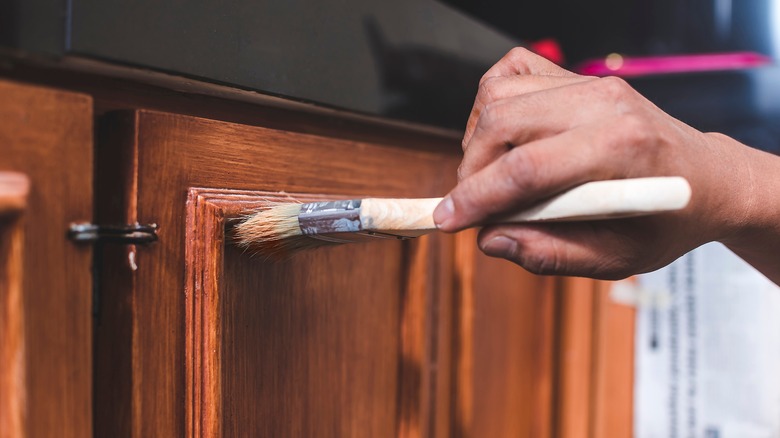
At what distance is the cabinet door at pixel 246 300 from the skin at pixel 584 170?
0.42ft

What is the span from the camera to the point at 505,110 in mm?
370

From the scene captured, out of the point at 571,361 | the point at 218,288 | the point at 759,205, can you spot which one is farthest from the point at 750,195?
the point at 571,361

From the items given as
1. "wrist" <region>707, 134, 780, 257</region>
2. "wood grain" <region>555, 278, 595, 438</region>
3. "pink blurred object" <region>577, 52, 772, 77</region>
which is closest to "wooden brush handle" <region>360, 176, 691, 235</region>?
"wrist" <region>707, 134, 780, 257</region>

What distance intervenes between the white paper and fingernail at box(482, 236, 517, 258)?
3.04 ft

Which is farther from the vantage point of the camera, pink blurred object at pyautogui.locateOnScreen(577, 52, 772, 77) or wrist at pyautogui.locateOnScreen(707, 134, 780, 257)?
pink blurred object at pyautogui.locateOnScreen(577, 52, 772, 77)

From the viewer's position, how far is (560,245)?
0.37m

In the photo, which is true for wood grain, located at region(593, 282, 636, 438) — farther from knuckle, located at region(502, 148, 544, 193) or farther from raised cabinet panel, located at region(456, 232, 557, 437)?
knuckle, located at region(502, 148, 544, 193)

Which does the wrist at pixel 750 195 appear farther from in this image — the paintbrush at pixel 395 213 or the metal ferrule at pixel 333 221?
the metal ferrule at pixel 333 221

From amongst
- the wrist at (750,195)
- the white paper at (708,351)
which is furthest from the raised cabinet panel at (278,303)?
the white paper at (708,351)

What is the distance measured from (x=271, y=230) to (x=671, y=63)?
0.90 metres

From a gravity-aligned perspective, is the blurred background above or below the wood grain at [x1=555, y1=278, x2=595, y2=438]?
above

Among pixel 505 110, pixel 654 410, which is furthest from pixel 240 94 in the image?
pixel 654 410

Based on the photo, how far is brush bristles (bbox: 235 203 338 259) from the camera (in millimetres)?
382

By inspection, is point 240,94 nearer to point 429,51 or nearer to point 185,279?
point 185,279
